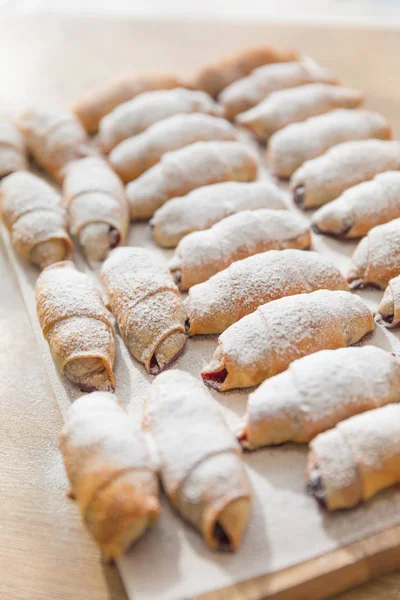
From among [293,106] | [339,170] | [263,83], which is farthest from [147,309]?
[263,83]

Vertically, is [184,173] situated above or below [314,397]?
above

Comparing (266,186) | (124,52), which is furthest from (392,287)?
(124,52)

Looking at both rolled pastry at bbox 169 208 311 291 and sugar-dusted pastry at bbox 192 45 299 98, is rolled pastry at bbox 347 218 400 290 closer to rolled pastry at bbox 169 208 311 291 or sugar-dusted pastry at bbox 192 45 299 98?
rolled pastry at bbox 169 208 311 291

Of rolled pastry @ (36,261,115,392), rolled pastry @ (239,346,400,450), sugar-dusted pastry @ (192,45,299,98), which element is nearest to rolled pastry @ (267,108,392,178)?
sugar-dusted pastry @ (192,45,299,98)

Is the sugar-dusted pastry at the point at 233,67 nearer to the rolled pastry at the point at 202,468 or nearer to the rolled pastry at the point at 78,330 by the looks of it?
the rolled pastry at the point at 78,330

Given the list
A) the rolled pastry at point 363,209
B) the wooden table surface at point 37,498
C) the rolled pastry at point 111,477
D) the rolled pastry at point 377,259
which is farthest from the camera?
the rolled pastry at point 363,209

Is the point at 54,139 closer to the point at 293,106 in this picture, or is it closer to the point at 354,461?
the point at 293,106

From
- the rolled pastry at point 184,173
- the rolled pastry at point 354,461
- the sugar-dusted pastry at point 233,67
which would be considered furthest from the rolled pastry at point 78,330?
the sugar-dusted pastry at point 233,67
